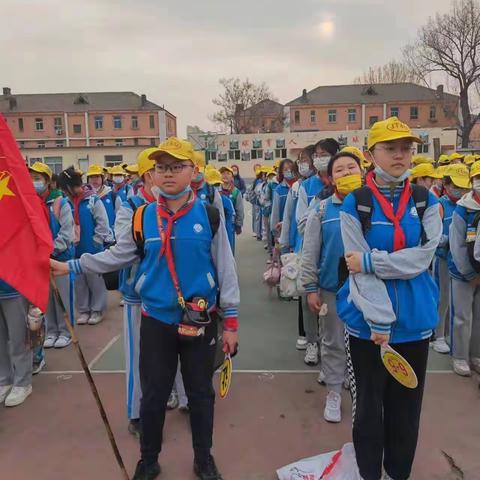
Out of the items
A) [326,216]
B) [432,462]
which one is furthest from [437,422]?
[326,216]

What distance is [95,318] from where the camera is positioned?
6.39m

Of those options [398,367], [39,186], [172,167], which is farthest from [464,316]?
[39,186]

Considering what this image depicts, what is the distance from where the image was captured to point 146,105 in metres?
69.3

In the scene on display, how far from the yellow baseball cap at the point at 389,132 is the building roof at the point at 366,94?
221 ft

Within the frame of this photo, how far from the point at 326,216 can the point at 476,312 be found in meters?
2.02

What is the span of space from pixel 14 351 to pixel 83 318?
224 cm

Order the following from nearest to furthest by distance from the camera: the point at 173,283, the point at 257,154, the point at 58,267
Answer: the point at 173,283 < the point at 58,267 < the point at 257,154

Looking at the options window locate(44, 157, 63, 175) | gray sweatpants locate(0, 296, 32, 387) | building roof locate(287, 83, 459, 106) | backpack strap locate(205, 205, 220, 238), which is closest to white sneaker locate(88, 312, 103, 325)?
gray sweatpants locate(0, 296, 32, 387)

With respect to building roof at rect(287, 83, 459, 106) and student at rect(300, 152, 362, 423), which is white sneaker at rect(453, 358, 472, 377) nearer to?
student at rect(300, 152, 362, 423)

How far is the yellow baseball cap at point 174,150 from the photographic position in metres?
2.69

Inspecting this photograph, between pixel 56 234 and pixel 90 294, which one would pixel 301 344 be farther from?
pixel 90 294

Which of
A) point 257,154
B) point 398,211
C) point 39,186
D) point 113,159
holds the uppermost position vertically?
point 257,154

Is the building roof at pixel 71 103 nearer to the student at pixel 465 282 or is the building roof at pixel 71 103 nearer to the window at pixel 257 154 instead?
the window at pixel 257 154

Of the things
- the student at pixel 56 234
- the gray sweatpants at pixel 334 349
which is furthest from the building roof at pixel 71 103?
the gray sweatpants at pixel 334 349
